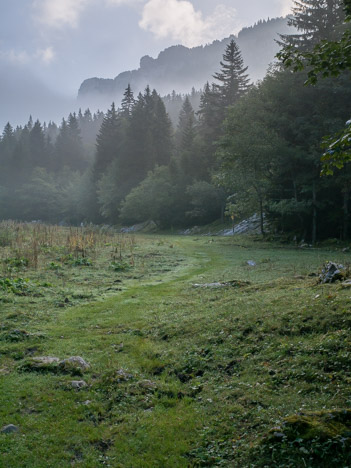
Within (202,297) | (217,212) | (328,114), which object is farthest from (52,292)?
(217,212)

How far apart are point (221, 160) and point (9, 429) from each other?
115ft

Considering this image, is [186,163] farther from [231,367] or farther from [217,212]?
[231,367]

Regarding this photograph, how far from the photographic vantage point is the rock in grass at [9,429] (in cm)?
443

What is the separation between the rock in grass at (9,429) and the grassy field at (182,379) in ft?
0.35

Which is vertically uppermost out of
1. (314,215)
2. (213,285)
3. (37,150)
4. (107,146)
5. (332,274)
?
(37,150)

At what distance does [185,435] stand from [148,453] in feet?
1.65

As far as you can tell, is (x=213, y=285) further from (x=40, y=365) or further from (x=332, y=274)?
(x=40, y=365)

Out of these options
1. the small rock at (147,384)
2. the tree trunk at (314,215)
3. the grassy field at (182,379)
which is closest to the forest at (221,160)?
the tree trunk at (314,215)

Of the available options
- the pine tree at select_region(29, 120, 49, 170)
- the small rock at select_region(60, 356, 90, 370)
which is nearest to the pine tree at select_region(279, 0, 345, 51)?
the small rock at select_region(60, 356, 90, 370)

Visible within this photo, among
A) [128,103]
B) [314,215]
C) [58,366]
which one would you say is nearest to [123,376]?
[58,366]

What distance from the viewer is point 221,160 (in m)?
37.3

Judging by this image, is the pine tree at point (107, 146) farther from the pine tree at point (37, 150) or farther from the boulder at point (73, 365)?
the boulder at point (73, 365)

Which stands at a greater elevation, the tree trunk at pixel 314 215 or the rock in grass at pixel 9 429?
the tree trunk at pixel 314 215

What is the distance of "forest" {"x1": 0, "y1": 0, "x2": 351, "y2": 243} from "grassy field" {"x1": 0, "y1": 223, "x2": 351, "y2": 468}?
4.19m
